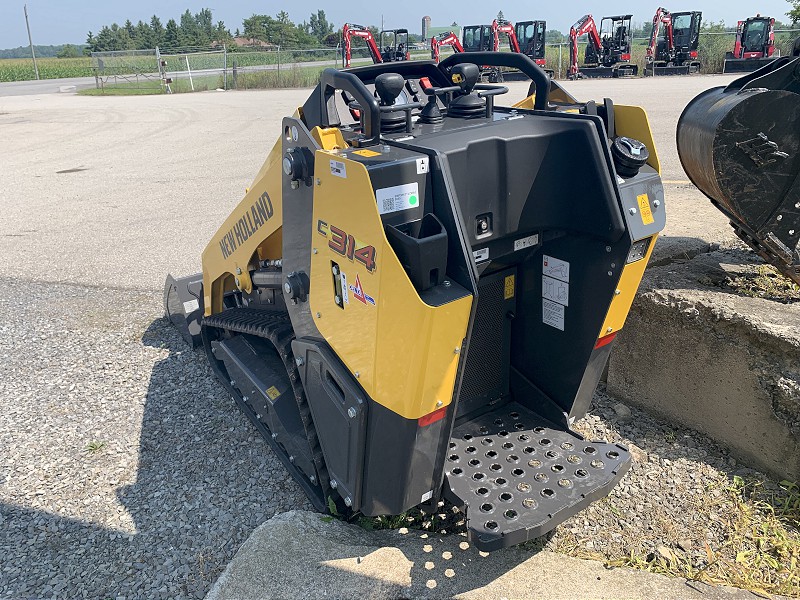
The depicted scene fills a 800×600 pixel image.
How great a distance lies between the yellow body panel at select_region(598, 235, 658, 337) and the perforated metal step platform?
1.73 feet

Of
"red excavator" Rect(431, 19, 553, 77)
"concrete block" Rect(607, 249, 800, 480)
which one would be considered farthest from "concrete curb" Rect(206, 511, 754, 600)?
"red excavator" Rect(431, 19, 553, 77)

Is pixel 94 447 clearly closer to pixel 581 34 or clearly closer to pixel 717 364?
pixel 717 364

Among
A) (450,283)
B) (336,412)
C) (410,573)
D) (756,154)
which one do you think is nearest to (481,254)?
(450,283)

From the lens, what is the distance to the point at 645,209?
2.60 meters

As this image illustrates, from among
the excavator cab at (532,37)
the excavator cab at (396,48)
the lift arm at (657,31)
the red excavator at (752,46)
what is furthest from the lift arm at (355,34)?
the red excavator at (752,46)

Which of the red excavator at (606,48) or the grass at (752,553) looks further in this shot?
the red excavator at (606,48)

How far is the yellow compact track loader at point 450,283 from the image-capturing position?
2.14m

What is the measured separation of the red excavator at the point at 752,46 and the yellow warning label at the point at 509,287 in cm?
2484

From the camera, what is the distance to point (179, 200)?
8.96 m

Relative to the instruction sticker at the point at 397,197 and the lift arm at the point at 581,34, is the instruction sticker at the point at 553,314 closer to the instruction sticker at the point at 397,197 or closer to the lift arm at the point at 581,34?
the instruction sticker at the point at 397,197

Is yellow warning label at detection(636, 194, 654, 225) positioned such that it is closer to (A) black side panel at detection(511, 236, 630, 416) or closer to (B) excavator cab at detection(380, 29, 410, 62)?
(A) black side panel at detection(511, 236, 630, 416)

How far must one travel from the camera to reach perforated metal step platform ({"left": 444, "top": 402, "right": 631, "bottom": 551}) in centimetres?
241

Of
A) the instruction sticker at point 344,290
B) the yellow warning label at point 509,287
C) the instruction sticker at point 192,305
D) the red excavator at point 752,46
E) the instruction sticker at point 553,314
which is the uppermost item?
the red excavator at point 752,46

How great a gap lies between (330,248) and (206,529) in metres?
1.46
